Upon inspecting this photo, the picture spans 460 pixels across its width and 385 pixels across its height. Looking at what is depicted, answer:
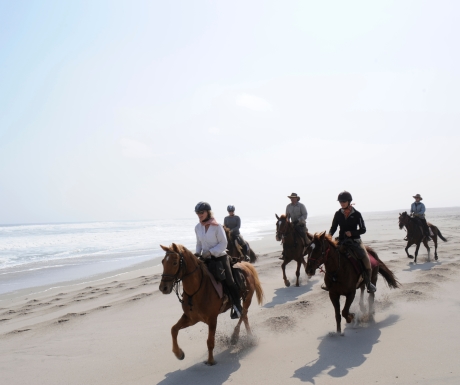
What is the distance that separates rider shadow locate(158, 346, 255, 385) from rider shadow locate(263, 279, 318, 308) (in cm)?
343

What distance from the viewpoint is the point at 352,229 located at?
7.52 meters

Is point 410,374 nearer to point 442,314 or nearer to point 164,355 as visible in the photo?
point 442,314

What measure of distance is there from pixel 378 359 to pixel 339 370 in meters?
0.74

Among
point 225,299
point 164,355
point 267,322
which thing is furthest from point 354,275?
point 164,355

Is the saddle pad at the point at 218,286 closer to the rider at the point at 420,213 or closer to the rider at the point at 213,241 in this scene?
the rider at the point at 213,241

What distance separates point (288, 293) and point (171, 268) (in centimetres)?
623

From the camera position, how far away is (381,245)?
21.0m

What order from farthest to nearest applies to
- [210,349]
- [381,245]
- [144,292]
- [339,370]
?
[381,245], [144,292], [210,349], [339,370]

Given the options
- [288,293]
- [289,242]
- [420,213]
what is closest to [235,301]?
[288,293]

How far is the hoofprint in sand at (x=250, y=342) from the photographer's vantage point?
18.1 feet

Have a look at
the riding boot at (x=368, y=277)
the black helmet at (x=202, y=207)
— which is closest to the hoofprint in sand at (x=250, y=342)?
the riding boot at (x=368, y=277)

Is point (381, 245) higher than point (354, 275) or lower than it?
lower

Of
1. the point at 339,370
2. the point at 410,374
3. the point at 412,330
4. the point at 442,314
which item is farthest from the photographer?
the point at 442,314

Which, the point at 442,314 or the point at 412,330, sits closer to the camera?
the point at 412,330
